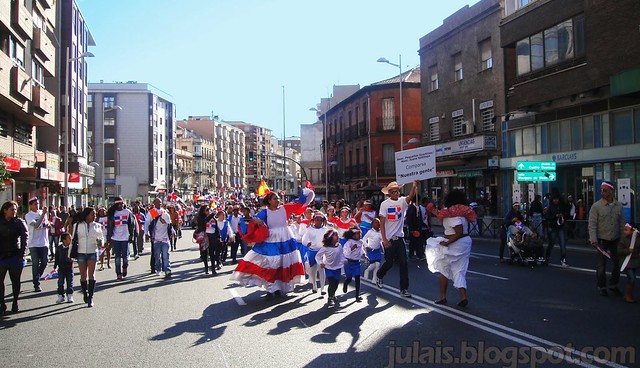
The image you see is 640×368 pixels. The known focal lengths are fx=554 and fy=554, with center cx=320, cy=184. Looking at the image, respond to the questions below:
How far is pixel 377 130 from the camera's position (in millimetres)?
49000

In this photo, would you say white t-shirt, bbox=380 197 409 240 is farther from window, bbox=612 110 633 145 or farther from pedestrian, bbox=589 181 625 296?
window, bbox=612 110 633 145

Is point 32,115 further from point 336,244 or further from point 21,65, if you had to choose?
point 336,244

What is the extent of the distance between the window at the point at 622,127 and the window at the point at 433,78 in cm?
1588

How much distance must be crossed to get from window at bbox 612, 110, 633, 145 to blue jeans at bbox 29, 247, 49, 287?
20147mm

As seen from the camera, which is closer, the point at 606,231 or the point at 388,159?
the point at 606,231

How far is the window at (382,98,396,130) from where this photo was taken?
48531 millimetres

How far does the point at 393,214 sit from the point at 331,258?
127 cm

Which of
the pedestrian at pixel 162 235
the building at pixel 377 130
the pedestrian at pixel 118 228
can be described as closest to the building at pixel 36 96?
the pedestrian at pixel 118 228

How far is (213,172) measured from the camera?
113 metres

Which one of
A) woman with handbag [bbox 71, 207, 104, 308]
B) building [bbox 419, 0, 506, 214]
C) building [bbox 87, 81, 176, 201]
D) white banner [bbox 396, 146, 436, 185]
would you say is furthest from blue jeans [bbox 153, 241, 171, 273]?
building [bbox 87, 81, 176, 201]

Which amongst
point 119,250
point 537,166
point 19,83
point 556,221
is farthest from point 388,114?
point 119,250

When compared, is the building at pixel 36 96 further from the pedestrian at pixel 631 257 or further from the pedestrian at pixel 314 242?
the pedestrian at pixel 631 257

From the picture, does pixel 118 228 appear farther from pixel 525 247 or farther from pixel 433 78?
pixel 433 78

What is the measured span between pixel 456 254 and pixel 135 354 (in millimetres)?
4633
